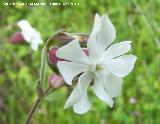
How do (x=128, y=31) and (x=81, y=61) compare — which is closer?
(x=81, y=61)

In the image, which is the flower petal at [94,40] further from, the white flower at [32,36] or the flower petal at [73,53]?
the white flower at [32,36]

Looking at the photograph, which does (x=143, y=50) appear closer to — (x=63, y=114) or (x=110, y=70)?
(x=63, y=114)

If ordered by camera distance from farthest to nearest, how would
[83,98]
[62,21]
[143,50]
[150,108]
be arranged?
[62,21] → [143,50] → [150,108] → [83,98]

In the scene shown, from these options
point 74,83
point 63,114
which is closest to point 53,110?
point 63,114

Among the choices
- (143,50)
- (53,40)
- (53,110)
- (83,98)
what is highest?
(53,40)

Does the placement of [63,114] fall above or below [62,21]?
below

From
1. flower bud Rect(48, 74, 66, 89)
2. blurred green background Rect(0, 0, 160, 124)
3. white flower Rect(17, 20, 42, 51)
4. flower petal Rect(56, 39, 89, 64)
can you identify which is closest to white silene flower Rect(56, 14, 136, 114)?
flower petal Rect(56, 39, 89, 64)

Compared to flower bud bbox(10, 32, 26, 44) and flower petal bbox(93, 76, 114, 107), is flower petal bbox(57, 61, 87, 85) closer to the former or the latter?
flower petal bbox(93, 76, 114, 107)

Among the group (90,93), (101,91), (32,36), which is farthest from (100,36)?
(90,93)
